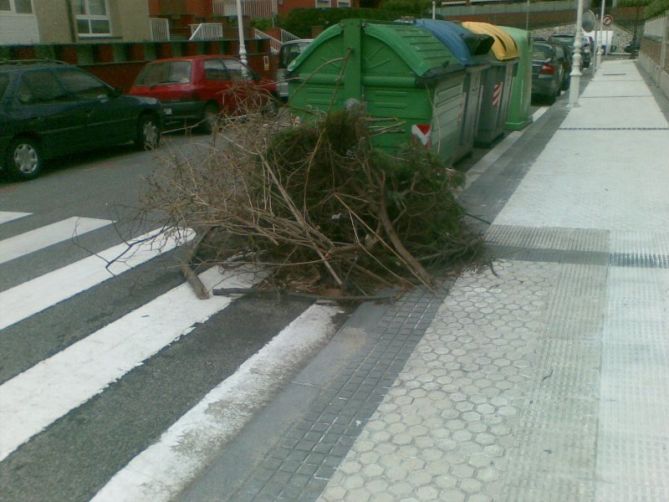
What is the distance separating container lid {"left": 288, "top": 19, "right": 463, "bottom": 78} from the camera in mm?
7781

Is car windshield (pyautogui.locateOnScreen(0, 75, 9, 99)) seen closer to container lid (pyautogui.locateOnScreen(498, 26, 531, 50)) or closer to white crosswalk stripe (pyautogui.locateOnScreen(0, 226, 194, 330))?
white crosswalk stripe (pyautogui.locateOnScreen(0, 226, 194, 330))

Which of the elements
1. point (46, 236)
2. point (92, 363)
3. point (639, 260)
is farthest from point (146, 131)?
point (639, 260)

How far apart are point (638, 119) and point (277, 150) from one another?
11.5 meters

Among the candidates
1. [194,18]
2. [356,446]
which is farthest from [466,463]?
[194,18]

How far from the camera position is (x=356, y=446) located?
369 centimetres

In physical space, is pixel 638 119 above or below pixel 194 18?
below

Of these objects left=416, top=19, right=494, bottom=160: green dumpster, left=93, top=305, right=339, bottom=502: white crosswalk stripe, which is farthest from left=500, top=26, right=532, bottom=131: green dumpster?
left=93, top=305, right=339, bottom=502: white crosswalk stripe

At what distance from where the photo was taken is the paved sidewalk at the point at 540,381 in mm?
3367

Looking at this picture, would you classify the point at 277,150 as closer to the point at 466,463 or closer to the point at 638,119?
the point at 466,463

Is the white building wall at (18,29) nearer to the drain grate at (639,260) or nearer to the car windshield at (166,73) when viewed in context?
the car windshield at (166,73)

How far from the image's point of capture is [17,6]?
19578 millimetres

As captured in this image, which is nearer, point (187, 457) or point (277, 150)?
point (187, 457)

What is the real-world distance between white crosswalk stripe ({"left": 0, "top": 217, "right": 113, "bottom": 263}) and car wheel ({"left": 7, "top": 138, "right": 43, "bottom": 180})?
2.86m

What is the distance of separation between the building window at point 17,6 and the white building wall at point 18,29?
0.48ft
